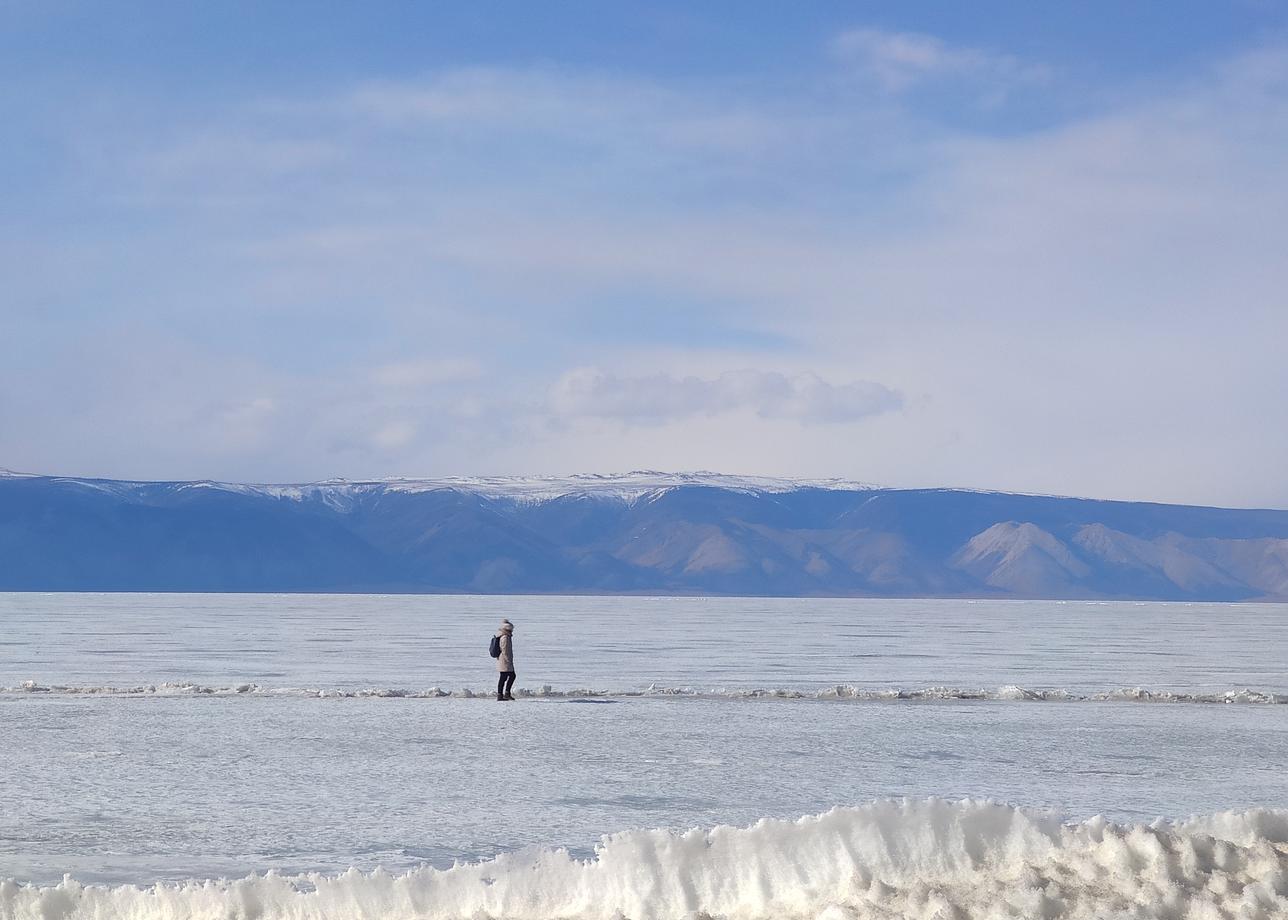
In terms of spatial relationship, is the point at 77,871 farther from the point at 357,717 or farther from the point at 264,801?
the point at 357,717

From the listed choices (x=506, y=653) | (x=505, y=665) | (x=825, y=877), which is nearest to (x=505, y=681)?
(x=505, y=665)

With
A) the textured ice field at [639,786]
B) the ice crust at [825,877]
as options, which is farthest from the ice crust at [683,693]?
the ice crust at [825,877]

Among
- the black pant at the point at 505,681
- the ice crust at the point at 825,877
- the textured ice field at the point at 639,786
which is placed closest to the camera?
the ice crust at the point at 825,877

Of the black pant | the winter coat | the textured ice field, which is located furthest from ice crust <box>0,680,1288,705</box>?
the winter coat

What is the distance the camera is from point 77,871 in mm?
10727

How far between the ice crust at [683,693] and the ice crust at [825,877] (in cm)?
1932

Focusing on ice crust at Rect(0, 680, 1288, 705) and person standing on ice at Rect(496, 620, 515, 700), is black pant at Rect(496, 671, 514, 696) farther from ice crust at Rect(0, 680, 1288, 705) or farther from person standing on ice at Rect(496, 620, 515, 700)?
ice crust at Rect(0, 680, 1288, 705)

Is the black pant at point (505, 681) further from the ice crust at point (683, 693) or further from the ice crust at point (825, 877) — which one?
the ice crust at point (825, 877)

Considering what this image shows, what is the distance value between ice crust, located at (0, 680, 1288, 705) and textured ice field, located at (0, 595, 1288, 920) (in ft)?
0.53

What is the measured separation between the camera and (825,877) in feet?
25.4

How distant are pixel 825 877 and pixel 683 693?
21.0 metres

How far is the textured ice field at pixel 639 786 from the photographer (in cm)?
776

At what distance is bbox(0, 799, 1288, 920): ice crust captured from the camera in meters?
7.30

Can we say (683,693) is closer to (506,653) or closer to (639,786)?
(506,653)
